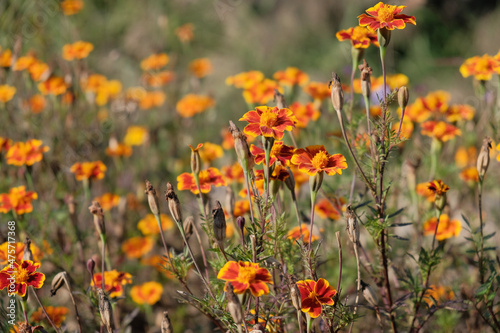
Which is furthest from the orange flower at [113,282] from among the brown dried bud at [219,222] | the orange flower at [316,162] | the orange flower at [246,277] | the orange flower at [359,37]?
the orange flower at [359,37]

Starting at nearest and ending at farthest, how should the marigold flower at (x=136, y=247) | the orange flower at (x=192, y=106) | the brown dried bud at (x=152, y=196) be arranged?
the brown dried bud at (x=152, y=196) < the marigold flower at (x=136, y=247) < the orange flower at (x=192, y=106)

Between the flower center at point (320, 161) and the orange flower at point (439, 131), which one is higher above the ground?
the orange flower at point (439, 131)

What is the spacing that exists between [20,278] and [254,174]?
74 cm

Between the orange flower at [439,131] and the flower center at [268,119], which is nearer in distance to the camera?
the flower center at [268,119]

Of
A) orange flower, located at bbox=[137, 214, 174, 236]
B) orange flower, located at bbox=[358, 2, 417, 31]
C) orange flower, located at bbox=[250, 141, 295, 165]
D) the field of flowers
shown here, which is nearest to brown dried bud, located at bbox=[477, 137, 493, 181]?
the field of flowers

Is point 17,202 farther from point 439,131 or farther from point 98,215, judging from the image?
point 439,131

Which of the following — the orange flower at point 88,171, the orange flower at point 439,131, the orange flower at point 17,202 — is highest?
the orange flower at point 439,131

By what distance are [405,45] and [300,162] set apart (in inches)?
193

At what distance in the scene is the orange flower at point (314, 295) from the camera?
124 cm

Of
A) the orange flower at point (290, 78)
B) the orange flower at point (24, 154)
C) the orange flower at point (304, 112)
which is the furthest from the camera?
the orange flower at point (290, 78)

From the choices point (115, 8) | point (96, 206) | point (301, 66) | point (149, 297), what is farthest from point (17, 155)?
point (115, 8)

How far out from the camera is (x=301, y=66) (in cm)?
570

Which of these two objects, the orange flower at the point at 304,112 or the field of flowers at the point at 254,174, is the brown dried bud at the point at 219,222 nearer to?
the field of flowers at the point at 254,174

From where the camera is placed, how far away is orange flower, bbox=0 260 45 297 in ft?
4.59
